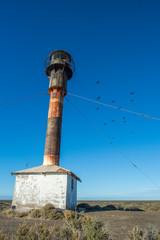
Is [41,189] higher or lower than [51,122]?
lower

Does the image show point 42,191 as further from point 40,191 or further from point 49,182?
point 49,182

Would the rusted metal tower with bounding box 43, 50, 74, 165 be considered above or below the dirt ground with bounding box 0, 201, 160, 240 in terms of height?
above

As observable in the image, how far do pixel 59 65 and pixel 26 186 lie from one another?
56.2 feet

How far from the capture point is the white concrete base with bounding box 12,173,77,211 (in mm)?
15102

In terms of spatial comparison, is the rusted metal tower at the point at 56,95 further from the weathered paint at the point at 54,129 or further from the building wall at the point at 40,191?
the building wall at the point at 40,191

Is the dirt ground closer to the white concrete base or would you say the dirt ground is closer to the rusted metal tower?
the white concrete base

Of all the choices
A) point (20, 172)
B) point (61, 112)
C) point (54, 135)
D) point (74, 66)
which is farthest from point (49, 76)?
point (20, 172)

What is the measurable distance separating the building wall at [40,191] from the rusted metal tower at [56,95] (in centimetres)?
290

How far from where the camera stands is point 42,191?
15562 millimetres

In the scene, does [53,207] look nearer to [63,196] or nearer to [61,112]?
[63,196]

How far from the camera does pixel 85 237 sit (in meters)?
5.43

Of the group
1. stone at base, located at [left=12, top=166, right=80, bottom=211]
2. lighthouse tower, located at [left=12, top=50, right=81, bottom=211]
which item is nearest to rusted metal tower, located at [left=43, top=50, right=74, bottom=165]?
lighthouse tower, located at [left=12, top=50, right=81, bottom=211]

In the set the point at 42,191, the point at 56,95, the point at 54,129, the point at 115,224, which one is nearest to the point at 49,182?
the point at 42,191

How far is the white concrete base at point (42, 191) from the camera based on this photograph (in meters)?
15.1
